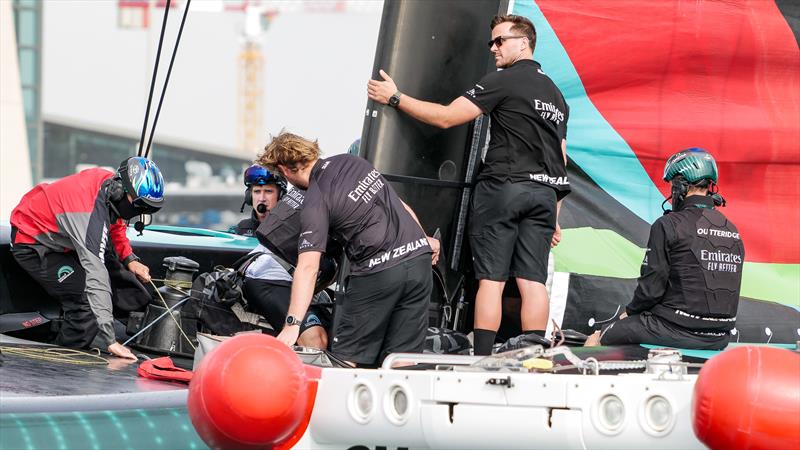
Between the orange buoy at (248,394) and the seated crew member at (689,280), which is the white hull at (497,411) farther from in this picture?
the seated crew member at (689,280)

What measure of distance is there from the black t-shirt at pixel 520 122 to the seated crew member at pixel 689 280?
767 mm

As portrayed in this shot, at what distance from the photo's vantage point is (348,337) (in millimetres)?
6473

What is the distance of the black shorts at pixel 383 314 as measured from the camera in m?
6.45

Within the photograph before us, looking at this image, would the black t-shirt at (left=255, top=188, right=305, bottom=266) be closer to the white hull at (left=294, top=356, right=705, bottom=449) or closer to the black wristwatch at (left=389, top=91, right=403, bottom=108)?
the black wristwatch at (left=389, top=91, right=403, bottom=108)

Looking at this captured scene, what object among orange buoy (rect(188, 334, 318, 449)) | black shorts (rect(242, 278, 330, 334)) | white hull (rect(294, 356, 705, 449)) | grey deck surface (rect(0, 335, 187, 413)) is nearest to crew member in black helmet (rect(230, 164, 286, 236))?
black shorts (rect(242, 278, 330, 334))

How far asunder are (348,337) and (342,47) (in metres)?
80.0

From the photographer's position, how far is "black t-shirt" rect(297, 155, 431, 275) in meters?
6.40

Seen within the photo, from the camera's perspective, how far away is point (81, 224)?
772cm

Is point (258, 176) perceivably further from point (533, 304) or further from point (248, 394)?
point (248, 394)

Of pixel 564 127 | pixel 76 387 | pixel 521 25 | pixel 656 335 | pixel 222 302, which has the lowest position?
pixel 76 387

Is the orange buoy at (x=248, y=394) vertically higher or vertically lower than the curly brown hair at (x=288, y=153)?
lower

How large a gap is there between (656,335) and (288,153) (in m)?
2.02

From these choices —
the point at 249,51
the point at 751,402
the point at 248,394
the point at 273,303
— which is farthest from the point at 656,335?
the point at 249,51

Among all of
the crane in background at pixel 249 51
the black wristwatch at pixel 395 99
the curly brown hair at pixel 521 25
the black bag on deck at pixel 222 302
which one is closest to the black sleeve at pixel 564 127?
the curly brown hair at pixel 521 25
